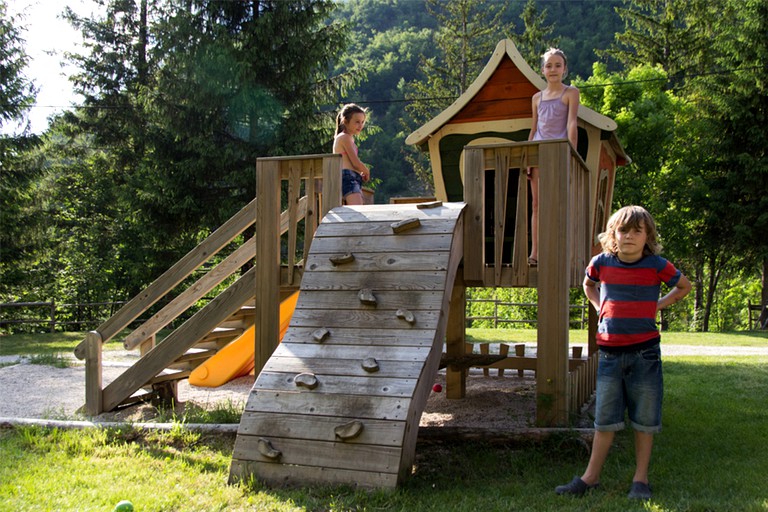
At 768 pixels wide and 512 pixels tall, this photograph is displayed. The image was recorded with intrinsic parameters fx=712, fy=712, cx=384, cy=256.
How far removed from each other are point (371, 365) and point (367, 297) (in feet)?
1.95

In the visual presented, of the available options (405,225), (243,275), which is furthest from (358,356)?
(243,275)

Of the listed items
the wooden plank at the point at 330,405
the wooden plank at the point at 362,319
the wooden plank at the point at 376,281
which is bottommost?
the wooden plank at the point at 330,405

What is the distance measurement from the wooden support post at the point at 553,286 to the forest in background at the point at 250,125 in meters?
12.8

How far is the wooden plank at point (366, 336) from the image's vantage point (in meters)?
4.59

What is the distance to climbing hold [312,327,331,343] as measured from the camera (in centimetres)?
478

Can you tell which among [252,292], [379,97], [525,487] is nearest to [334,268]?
[252,292]

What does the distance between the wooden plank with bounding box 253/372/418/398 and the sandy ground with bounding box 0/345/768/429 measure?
2117 millimetres

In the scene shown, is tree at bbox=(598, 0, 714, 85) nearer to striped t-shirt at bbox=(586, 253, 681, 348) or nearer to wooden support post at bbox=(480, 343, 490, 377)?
wooden support post at bbox=(480, 343, 490, 377)

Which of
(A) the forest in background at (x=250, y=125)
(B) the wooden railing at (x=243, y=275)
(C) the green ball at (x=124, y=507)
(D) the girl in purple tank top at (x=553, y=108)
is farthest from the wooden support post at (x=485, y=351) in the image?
(A) the forest in background at (x=250, y=125)

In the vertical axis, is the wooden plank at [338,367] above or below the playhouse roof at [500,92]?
below

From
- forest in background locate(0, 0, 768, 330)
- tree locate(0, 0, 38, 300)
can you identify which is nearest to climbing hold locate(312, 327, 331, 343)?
forest in background locate(0, 0, 768, 330)

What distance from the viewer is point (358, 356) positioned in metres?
4.59

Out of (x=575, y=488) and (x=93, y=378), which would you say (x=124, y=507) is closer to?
(x=575, y=488)

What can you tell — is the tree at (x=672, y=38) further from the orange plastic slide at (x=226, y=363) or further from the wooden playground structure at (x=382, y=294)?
the orange plastic slide at (x=226, y=363)
